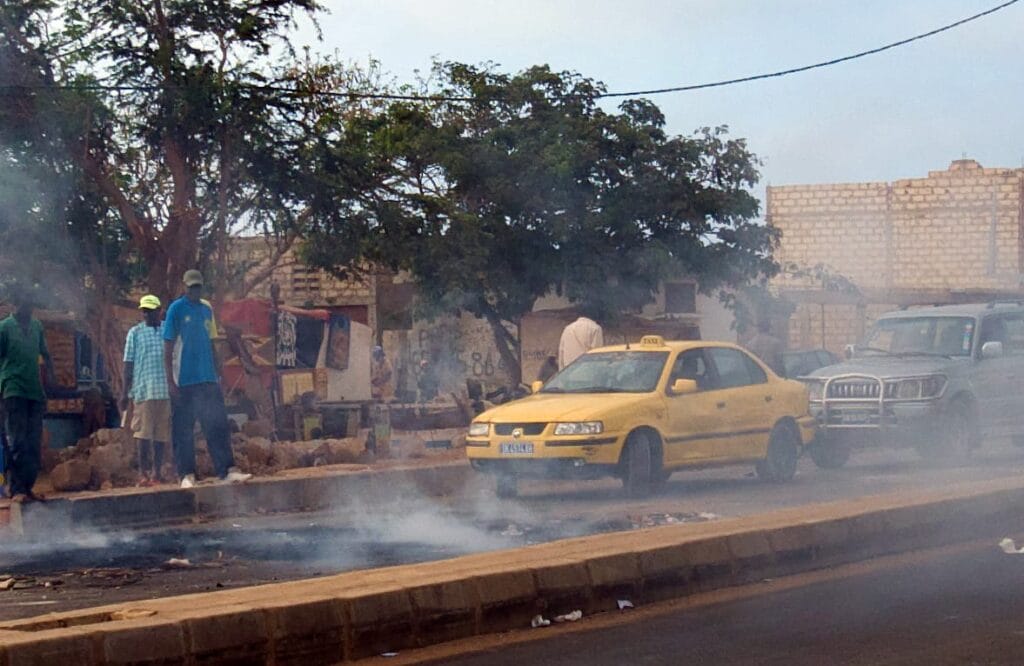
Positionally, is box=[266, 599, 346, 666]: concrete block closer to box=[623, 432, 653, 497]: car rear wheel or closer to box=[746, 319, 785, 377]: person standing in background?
box=[623, 432, 653, 497]: car rear wheel

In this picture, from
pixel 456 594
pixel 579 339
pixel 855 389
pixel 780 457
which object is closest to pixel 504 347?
pixel 579 339

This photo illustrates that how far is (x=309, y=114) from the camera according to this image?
67.7 feet

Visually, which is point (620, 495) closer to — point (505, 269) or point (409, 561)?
point (409, 561)

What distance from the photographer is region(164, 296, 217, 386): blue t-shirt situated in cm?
1315

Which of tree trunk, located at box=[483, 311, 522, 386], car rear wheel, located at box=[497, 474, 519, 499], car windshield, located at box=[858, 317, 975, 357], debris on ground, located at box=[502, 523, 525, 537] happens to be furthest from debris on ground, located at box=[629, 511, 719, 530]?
tree trunk, located at box=[483, 311, 522, 386]

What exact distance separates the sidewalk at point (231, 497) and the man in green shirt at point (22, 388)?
1.46ft

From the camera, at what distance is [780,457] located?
596 inches

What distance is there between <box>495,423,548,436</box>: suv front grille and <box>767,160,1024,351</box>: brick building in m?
24.3

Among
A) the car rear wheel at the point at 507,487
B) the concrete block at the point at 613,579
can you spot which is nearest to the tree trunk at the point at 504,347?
the car rear wheel at the point at 507,487

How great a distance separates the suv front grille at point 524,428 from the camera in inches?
519

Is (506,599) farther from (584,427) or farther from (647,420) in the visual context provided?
(647,420)

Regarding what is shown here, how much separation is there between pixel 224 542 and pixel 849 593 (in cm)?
469

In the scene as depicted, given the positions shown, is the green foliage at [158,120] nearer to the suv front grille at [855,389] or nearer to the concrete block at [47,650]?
the suv front grille at [855,389]

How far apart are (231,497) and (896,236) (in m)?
29.1
